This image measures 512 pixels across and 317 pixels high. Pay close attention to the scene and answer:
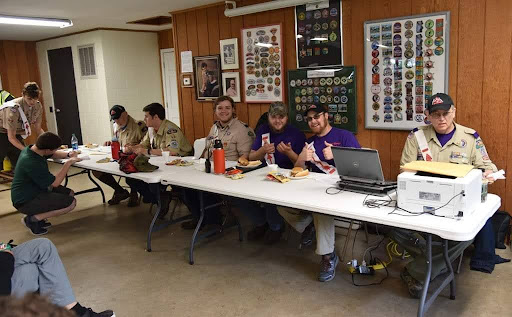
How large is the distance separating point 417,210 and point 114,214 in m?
3.47

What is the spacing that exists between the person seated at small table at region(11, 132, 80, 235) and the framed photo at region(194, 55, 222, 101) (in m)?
1.78

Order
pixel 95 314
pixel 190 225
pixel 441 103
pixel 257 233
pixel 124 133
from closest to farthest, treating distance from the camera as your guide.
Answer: pixel 95 314 → pixel 441 103 → pixel 257 233 → pixel 190 225 → pixel 124 133

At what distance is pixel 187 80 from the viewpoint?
569 centimetres

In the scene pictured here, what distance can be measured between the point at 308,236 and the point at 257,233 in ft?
1.61

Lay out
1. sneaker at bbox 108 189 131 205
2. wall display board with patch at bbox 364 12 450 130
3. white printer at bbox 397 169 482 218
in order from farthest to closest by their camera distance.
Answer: sneaker at bbox 108 189 131 205 → wall display board with patch at bbox 364 12 450 130 → white printer at bbox 397 169 482 218

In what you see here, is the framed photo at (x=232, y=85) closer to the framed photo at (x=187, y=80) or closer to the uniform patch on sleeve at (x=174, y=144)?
the framed photo at (x=187, y=80)

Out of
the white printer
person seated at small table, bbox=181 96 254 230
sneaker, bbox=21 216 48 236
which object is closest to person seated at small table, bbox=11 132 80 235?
sneaker, bbox=21 216 48 236

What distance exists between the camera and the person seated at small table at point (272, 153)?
367 centimetres

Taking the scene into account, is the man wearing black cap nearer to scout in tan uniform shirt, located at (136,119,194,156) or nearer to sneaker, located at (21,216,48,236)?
scout in tan uniform shirt, located at (136,119,194,156)

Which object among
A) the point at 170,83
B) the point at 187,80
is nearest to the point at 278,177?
the point at 187,80

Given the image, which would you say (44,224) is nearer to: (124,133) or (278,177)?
(124,133)

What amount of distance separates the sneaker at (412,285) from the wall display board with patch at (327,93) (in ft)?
5.41

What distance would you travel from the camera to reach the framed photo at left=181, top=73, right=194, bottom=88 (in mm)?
5634

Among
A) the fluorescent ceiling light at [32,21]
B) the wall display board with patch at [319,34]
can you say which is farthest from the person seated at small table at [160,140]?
the fluorescent ceiling light at [32,21]
